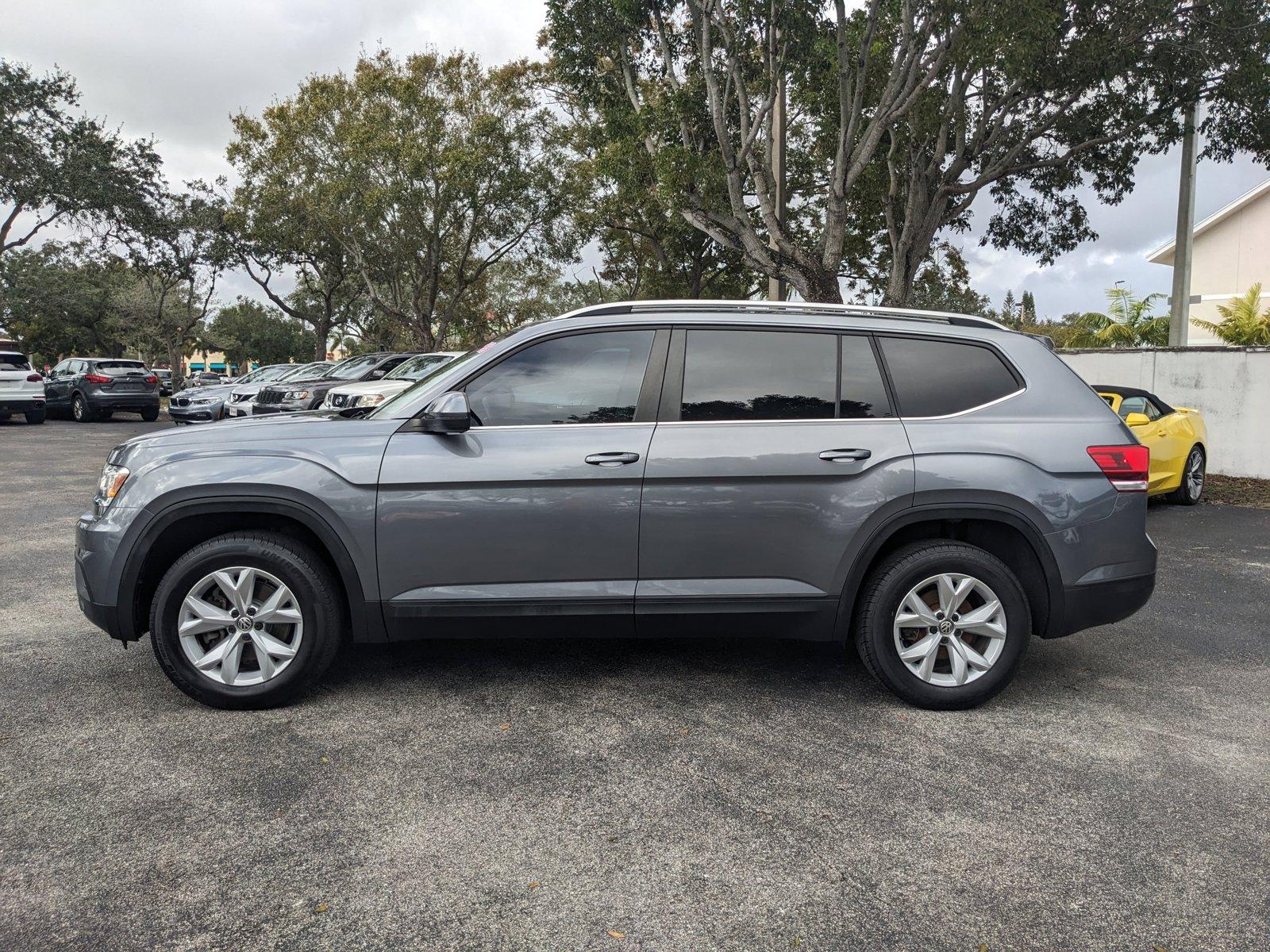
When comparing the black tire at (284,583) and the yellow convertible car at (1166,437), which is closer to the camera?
the black tire at (284,583)

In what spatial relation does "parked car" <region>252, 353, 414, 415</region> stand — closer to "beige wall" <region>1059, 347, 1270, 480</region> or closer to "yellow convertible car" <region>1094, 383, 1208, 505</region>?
"yellow convertible car" <region>1094, 383, 1208, 505</region>

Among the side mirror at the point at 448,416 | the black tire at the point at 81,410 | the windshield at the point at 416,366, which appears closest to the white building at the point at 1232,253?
the windshield at the point at 416,366

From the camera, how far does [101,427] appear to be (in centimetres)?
2223

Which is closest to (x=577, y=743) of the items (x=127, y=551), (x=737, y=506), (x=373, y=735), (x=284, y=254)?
(x=373, y=735)

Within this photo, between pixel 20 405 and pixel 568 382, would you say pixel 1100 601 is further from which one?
pixel 20 405

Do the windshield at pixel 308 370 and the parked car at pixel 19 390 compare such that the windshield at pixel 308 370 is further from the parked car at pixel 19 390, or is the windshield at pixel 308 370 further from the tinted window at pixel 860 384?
the tinted window at pixel 860 384

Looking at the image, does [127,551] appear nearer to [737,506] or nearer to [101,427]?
[737,506]

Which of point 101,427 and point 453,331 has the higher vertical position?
point 453,331

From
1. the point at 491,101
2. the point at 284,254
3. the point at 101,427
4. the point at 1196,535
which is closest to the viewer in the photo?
the point at 1196,535

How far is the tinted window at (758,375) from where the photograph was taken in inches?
164

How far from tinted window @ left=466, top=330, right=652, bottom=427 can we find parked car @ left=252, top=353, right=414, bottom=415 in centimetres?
1214

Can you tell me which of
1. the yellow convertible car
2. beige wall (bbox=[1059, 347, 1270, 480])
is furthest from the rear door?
beige wall (bbox=[1059, 347, 1270, 480])

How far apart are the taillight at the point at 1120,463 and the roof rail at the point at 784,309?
72 cm

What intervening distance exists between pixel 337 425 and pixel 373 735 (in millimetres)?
1344
